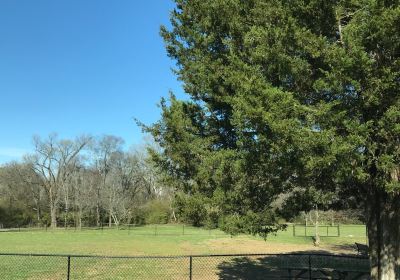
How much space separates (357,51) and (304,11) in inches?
63.7

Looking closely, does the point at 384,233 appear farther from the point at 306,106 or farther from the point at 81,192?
the point at 81,192

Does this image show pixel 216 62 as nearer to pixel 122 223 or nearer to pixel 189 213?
pixel 189 213

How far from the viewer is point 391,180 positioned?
7.76 meters

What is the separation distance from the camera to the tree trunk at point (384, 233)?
9.60 m

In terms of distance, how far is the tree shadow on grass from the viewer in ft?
56.2

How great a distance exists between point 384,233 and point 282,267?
10.1 m

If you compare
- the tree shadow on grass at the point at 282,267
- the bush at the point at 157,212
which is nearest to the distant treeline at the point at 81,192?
the bush at the point at 157,212

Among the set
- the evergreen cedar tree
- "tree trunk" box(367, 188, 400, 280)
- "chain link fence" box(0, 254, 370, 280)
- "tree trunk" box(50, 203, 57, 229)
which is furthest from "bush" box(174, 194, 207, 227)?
"tree trunk" box(50, 203, 57, 229)

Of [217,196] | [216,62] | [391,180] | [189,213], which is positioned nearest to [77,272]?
[189,213]

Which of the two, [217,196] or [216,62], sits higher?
[216,62]

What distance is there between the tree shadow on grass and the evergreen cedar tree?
5489 millimetres

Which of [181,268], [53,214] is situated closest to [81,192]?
[53,214]

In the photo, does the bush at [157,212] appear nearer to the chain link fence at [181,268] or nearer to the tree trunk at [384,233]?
the chain link fence at [181,268]

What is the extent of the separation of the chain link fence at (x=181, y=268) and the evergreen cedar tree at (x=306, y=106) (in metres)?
4.71
